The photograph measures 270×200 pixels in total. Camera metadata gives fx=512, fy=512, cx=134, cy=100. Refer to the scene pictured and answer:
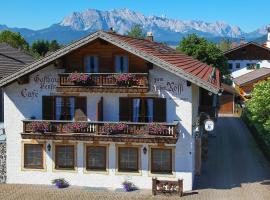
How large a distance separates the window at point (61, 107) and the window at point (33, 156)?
171cm

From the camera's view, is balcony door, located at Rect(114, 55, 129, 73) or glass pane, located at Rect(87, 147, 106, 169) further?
glass pane, located at Rect(87, 147, 106, 169)

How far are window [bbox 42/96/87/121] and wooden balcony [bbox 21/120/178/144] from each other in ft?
3.81

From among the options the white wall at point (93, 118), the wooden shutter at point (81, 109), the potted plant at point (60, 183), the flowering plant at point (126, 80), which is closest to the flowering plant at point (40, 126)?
the white wall at point (93, 118)

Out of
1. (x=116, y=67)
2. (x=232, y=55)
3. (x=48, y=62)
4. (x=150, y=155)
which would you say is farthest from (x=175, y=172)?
(x=232, y=55)

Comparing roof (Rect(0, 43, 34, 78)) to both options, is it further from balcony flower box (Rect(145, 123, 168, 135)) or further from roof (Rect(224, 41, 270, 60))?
roof (Rect(224, 41, 270, 60))

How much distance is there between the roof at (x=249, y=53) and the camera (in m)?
75.8

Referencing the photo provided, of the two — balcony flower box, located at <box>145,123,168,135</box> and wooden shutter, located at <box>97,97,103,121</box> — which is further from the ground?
wooden shutter, located at <box>97,97,103,121</box>

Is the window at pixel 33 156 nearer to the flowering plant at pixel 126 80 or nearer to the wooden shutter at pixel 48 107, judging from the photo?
the wooden shutter at pixel 48 107

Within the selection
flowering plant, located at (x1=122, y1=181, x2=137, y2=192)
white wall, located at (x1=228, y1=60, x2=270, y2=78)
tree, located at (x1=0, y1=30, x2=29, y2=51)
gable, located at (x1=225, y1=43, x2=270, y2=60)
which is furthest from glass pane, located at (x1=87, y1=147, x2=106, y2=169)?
tree, located at (x1=0, y1=30, x2=29, y2=51)

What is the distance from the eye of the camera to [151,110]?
1054 inches

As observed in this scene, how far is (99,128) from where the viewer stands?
26.1m

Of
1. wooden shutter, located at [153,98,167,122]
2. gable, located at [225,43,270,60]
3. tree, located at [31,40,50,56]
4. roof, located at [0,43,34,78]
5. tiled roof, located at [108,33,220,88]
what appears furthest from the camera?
tree, located at [31,40,50,56]

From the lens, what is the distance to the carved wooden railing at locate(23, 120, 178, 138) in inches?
997

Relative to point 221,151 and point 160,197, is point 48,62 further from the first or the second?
point 221,151
